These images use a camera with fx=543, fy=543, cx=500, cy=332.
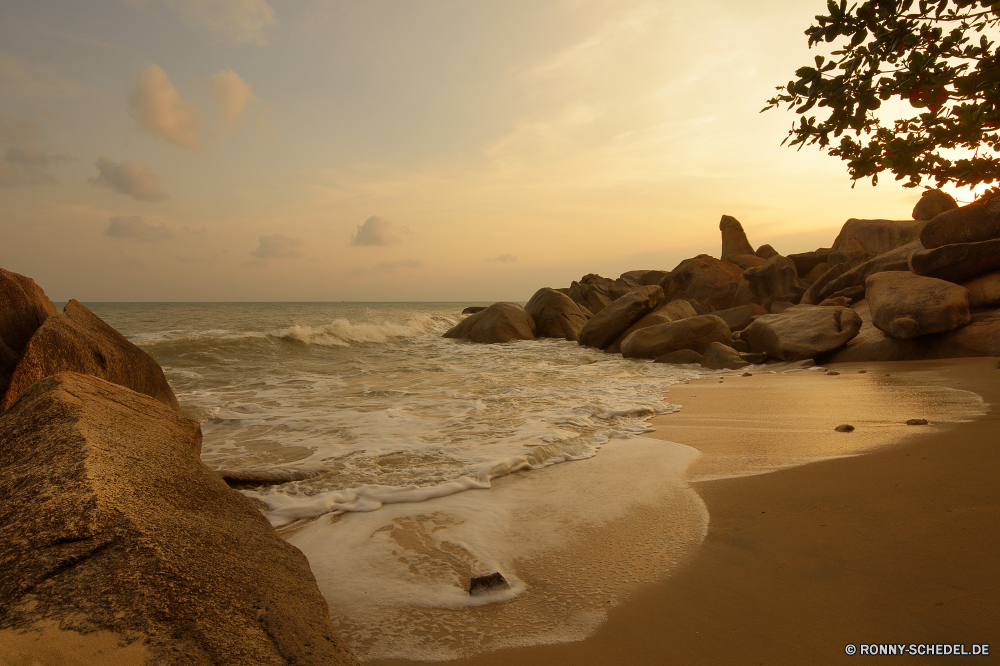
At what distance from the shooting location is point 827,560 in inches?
93.1

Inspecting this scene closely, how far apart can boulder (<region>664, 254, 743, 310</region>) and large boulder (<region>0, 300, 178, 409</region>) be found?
64.3ft

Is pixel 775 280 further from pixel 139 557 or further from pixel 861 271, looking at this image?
pixel 139 557

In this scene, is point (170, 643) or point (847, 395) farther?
point (847, 395)

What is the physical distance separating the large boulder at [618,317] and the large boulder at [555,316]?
285 centimetres

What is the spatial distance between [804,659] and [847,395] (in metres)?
5.46

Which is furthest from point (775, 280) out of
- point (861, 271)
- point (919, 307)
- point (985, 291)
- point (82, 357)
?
point (82, 357)

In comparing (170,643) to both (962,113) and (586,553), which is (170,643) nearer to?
(586,553)

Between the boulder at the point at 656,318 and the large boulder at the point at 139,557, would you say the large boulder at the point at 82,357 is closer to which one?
the large boulder at the point at 139,557

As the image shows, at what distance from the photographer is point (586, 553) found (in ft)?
8.73

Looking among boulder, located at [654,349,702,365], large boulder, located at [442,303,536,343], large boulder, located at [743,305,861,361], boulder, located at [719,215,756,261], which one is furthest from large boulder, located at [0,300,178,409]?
boulder, located at [719,215,756,261]

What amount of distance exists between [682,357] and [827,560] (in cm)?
967

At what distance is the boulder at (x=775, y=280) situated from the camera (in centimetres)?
1969

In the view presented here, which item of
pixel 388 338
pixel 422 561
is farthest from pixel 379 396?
pixel 388 338

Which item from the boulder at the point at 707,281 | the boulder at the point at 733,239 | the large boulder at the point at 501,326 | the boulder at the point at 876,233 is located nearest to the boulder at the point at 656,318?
the large boulder at the point at 501,326
